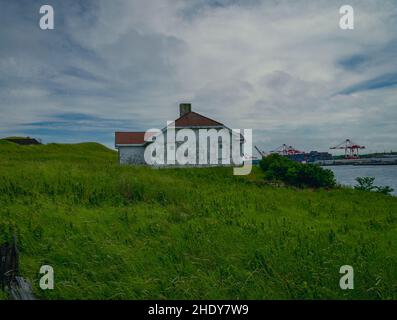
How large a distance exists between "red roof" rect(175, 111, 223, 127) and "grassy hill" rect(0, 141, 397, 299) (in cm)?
1434

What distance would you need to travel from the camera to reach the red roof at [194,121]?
26969 mm

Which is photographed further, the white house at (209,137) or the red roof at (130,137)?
the red roof at (130,137)

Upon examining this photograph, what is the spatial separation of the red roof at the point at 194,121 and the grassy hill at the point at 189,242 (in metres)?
14.3

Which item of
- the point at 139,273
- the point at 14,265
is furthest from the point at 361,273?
the point at 14,265

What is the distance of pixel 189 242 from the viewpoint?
286 inches

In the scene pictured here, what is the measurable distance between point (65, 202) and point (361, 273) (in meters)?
9.22

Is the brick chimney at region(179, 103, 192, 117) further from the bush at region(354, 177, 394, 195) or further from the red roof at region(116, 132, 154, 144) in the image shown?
the bush at region(354, 177, 394, 195)

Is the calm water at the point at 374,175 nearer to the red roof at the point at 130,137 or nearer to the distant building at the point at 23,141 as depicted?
the red roof at the point at 130,137

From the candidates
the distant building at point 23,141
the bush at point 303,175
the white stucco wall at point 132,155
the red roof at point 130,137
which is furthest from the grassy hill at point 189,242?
the distant building at point 23,141

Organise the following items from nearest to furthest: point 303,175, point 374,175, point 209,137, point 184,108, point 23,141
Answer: point 303,175 → point 209,137 → point 184,108 → point 374,175 → point 23,141

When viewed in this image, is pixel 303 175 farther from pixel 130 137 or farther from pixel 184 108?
pixel 130 137

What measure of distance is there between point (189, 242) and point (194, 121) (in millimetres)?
20752

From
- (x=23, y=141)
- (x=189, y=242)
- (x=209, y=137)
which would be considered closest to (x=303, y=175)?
(x=209, y=137)
